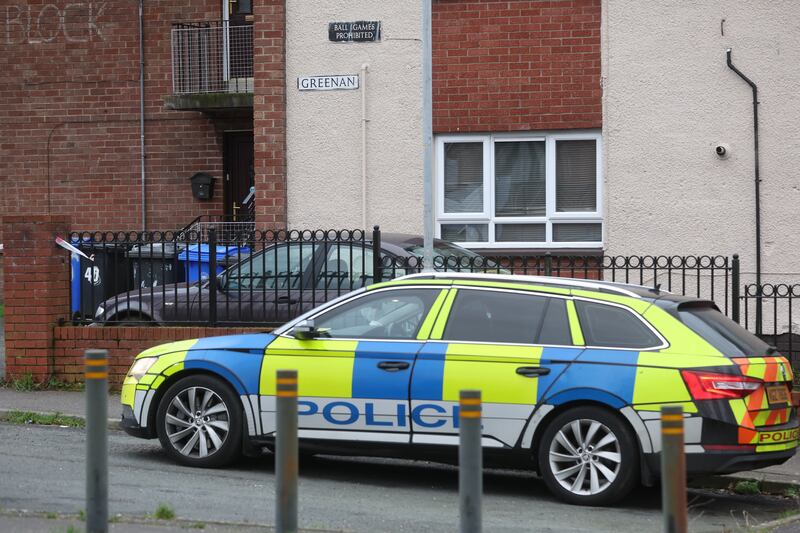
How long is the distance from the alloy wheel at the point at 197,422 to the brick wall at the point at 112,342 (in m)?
3.47

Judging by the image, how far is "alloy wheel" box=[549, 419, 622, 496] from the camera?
7938mm

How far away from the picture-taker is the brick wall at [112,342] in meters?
12.6

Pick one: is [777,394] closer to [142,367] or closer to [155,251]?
[142,367]

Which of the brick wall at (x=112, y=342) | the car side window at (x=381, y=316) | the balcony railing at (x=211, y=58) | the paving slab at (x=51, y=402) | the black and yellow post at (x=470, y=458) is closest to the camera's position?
the black and yellow post at (x=470, y=458)

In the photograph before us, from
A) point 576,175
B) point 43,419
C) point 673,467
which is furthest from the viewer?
point 576,175

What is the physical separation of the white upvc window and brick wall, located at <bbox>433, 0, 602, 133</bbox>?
0.28 m

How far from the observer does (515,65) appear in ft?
53.5

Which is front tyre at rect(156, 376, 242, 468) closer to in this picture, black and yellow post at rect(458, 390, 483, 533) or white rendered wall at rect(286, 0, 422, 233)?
black and yellow post at rect(458, 390, 483, 533)

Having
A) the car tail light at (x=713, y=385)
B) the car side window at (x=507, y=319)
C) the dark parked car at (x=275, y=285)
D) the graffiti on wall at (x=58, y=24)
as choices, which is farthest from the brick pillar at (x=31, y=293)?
the graffiti on wall at (x=58, y=24)

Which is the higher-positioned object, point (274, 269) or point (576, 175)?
point (576, 175)

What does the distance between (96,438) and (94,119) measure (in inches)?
652

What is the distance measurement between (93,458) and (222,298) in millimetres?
6804

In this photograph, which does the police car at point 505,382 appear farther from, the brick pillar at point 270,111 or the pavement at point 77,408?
the brick pillar at point 270,111

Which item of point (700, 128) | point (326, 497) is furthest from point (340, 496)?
point (700, 128)
